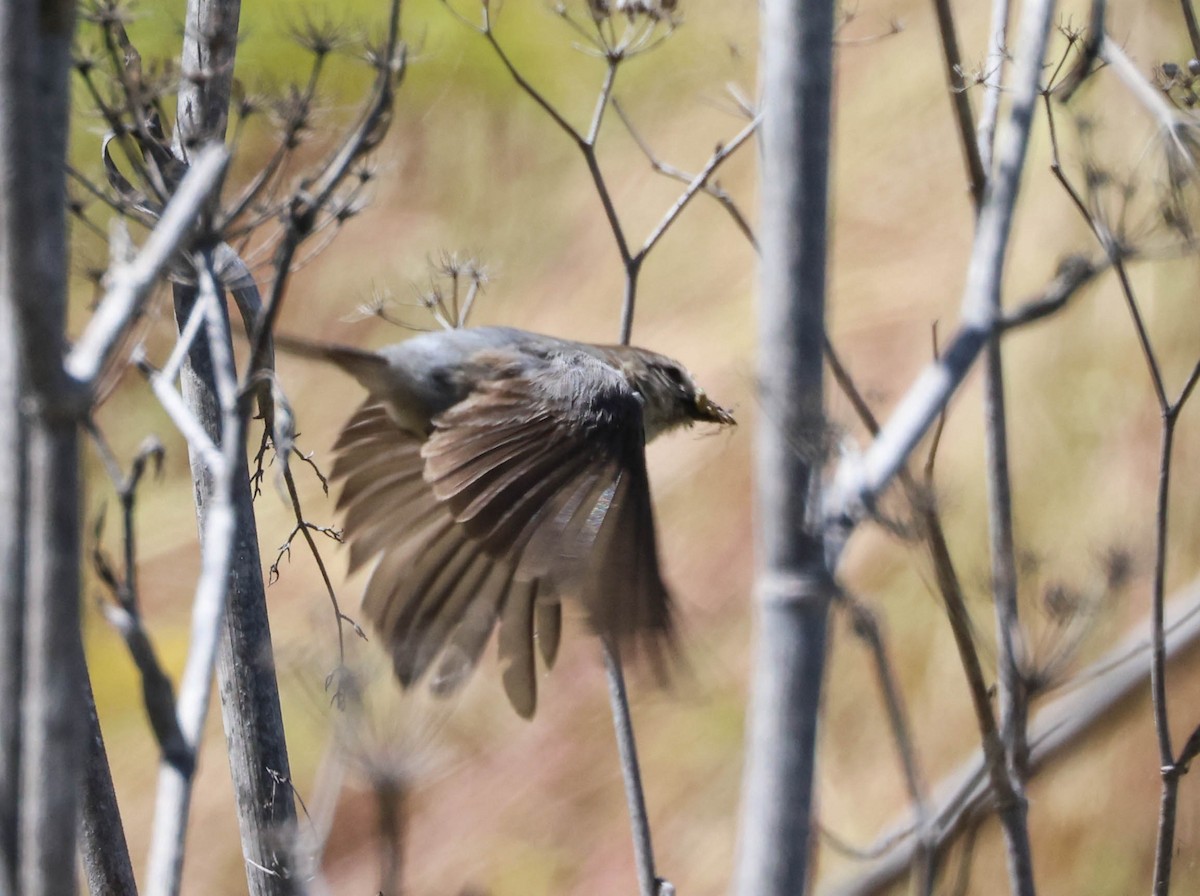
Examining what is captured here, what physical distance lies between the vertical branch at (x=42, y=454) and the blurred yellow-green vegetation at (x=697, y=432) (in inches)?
79.5

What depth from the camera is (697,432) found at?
392cm

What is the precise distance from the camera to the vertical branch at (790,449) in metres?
1.01

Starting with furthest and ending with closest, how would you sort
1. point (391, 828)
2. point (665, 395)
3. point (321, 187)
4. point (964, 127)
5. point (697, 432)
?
point (697, 432)
point (665, 395)
point (964, 127)
point (321, 187)
point (391, 828)

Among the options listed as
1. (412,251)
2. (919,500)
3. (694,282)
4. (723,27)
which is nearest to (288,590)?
(412,251)

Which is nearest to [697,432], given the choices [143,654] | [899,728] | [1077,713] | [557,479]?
[1077,713]

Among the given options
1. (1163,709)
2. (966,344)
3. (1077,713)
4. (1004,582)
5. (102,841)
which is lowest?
(1077,713)

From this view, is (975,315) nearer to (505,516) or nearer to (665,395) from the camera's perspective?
(505,516)

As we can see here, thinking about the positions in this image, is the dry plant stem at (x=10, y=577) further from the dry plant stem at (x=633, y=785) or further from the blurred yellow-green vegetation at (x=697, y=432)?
the blurred yellow-green vegetation at (x=697, y=432)

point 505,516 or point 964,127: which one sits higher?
point 964,127

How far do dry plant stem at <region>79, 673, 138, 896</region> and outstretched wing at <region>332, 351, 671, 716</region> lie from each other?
18.6 inches

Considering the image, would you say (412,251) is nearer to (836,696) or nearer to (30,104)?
(836,696)

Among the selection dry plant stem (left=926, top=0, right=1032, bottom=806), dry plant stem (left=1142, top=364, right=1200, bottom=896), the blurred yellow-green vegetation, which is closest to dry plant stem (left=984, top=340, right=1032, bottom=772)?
dry plant stem (left=926, top=0, right=1032, bottom=806)

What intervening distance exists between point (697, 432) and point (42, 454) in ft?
9.71

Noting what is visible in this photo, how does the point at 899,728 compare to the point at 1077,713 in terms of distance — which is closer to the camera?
the point at 899,728
